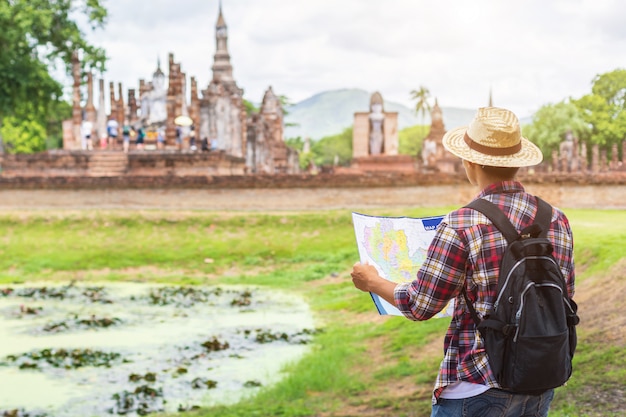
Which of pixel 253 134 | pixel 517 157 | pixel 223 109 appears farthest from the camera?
pixel 253 134

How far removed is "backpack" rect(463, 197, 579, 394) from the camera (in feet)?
8.68

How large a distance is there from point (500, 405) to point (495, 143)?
0.91 meters

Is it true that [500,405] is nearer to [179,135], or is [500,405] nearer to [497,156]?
[497,156]

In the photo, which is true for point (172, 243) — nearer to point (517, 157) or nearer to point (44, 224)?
point (44, 224)

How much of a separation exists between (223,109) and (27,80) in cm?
721

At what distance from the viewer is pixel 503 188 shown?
2922mm

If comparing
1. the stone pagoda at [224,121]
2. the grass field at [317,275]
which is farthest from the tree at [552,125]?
the grass field at [317,275]

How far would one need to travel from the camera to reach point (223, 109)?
1261 inches

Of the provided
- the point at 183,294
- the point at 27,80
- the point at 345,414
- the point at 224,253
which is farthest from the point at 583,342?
the point at 27,80

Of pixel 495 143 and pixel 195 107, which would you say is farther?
pixel 195 107

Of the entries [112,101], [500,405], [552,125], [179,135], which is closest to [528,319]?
[500,405]

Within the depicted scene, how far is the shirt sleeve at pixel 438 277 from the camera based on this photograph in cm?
277

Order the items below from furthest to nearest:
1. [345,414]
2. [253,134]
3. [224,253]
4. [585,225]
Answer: [253,134] < [224,253] < [585,225] < [345,414]

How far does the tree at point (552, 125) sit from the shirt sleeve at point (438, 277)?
3138cm
